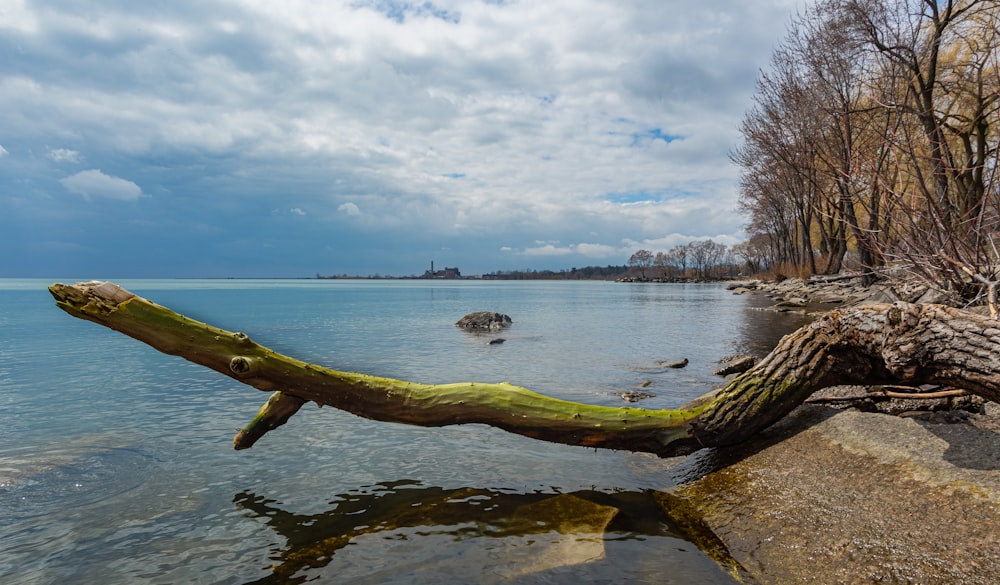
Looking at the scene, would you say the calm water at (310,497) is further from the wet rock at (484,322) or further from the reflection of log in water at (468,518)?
the wet rock at (484,322)

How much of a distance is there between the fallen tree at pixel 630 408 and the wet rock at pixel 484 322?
20760 millimetres

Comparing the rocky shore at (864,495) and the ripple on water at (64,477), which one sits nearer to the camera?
the rocky shore at (864,495)

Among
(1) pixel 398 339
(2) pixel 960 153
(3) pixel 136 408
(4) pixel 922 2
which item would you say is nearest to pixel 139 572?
(3) pixel 136 408

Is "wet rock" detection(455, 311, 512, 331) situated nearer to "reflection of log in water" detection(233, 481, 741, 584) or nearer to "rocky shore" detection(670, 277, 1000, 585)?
"reflection of log in water" detection(233, 481, 741, 584)

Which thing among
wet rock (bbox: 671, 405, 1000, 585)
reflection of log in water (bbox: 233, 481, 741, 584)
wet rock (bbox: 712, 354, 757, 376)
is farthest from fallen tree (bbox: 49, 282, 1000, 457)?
wet rock (bbox: 712, 354, 757, 376)

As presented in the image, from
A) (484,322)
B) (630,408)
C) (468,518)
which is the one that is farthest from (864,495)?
(484,322)

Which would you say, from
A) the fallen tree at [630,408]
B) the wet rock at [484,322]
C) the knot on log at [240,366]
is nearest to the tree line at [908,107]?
the fallen tree at [630,408]

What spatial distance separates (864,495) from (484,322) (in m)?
23.0

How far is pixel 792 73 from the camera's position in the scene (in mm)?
A: 25516

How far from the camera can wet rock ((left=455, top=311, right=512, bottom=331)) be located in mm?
26828

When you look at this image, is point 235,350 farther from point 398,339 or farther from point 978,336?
point 398,339

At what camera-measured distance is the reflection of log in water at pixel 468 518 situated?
186 inches

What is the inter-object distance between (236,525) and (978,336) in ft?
23.3

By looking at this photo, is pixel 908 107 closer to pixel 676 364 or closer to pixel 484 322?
pixel 676 364
